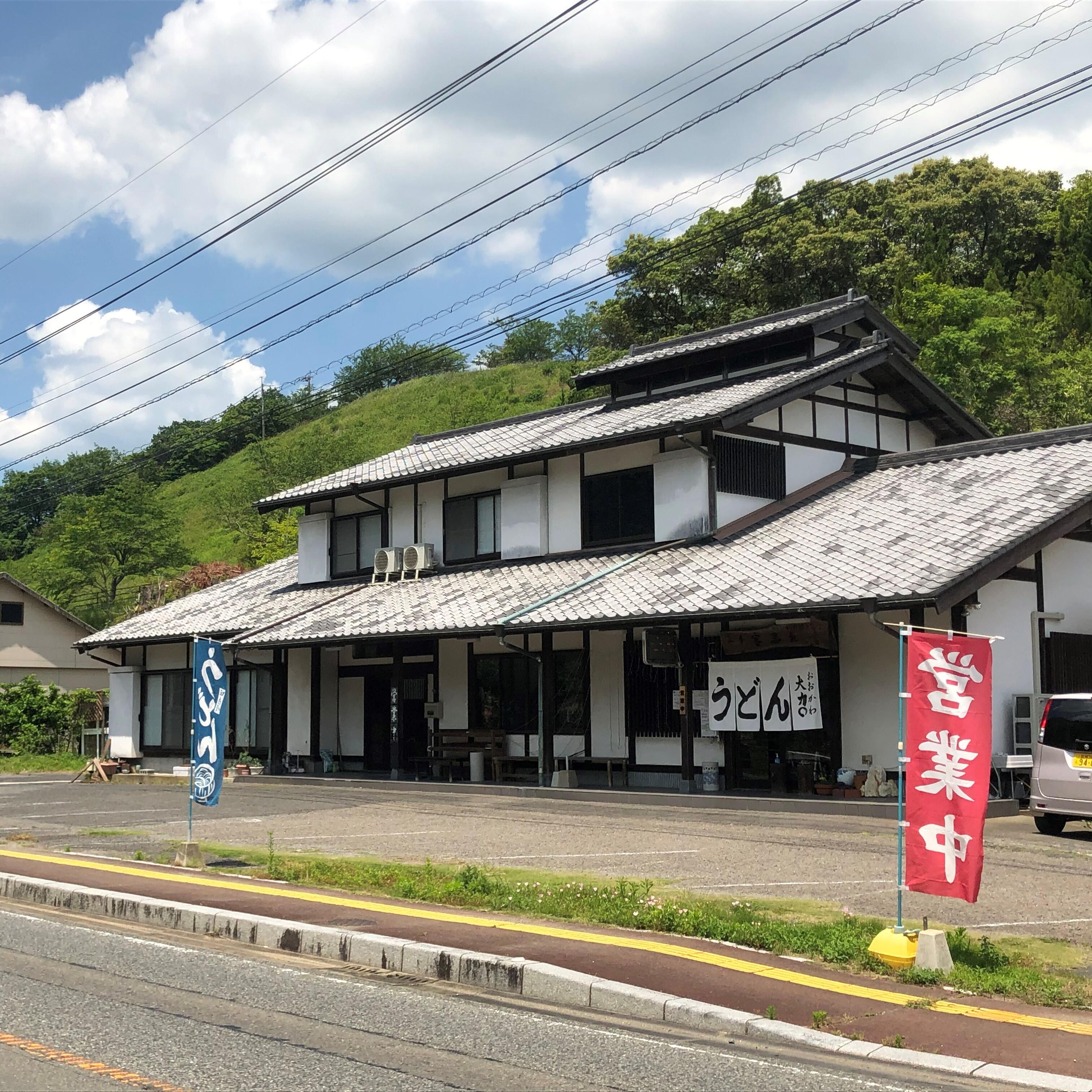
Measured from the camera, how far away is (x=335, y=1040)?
614cm

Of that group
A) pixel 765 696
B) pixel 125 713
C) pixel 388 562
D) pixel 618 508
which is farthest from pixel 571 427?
pixel 125 713

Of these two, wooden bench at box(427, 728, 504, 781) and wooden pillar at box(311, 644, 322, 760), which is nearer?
wooden bench at box(427, 728, 504, 781)

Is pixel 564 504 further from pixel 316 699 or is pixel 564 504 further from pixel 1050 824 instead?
pixel 1050 824

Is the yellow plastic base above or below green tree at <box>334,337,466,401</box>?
below

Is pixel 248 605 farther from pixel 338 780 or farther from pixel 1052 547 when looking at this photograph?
pixel 1052 547

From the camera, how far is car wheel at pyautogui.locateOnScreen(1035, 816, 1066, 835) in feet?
47.6

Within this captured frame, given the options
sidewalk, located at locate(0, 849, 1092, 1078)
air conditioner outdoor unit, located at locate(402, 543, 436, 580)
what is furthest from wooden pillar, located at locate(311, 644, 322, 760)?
sidewalk, located at locate(0, 849, 1092, 1078)

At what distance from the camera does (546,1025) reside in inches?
260

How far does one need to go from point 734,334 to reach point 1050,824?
1361 centimetres

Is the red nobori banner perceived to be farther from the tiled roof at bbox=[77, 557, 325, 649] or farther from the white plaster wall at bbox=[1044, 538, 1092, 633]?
the tiled roof at bbox=[77, 557, 325, 649]

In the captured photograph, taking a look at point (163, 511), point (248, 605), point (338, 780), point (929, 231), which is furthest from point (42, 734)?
point (929, 231)

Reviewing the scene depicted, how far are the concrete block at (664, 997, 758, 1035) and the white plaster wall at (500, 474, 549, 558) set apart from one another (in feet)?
59.0

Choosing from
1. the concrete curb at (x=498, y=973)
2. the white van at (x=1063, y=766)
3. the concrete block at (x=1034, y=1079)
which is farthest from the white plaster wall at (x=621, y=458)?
the concrete block at (x=1034, y=1079)

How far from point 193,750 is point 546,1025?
7.09 metres
